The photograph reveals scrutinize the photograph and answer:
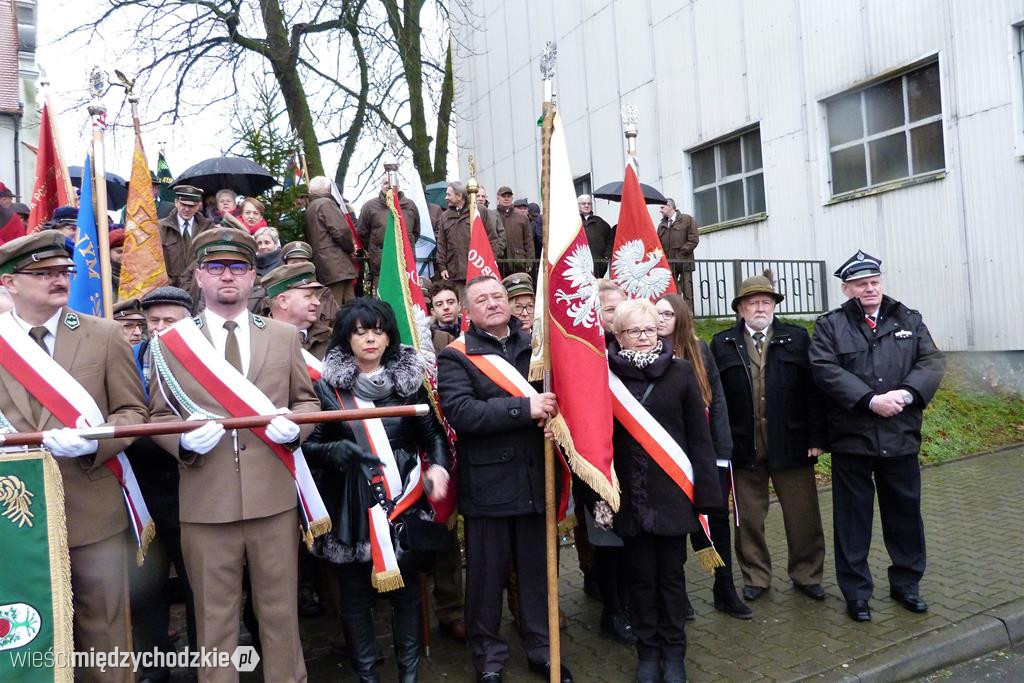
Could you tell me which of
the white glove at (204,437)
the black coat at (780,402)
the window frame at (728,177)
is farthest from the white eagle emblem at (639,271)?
the window frame at (728,177)

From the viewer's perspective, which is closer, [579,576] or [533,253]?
[579,576]

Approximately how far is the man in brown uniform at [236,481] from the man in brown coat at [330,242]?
4548 mm

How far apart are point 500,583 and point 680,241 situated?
919cm

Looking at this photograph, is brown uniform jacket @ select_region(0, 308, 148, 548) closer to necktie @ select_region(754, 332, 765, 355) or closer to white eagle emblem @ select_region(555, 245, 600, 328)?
white eagle emblem @ select_region(555, 245, 600, 328)

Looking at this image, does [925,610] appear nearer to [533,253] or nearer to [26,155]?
[533,253]

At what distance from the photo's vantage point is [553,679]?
3.62 meters

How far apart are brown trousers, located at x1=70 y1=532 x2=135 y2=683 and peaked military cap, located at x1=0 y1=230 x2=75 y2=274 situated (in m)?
1.15

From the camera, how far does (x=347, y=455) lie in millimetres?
Result: 3498

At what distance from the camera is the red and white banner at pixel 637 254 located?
5.10 metres

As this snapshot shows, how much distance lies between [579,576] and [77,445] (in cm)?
355

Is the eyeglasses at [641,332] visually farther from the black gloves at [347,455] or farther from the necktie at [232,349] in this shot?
the necktie at [232,349]

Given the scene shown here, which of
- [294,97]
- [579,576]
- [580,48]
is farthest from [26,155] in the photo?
[579,576]

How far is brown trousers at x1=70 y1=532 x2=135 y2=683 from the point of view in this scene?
3.19m

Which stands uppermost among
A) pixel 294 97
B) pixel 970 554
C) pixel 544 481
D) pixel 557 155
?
pixel 294 97
